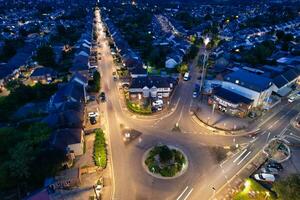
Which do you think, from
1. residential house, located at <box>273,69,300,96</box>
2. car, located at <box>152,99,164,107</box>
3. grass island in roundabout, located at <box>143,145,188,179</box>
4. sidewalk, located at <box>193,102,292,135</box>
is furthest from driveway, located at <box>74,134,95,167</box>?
residential house, located at <box>273,69,300,96</box>

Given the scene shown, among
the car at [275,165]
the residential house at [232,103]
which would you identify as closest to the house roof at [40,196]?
the car at [275,165]

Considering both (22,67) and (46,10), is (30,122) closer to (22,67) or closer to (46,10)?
(22,67)

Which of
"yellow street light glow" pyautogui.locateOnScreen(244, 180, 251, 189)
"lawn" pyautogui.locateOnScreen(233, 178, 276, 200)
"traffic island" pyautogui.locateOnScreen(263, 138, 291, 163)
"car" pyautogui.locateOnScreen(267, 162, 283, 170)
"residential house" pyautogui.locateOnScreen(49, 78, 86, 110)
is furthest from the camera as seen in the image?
"residential house" pyautogui.locateOnScreen(49, 78, 86, 110)

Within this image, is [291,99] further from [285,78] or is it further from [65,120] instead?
[65,120]

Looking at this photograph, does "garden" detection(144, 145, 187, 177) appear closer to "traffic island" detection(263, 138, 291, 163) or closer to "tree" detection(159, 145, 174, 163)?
"tree" detection(159, 145, 174, 163)

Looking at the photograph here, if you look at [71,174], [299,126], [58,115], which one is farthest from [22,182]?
[299,126]

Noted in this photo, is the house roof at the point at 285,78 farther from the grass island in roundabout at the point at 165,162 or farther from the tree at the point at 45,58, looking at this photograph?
the tree at the point at 45,58
